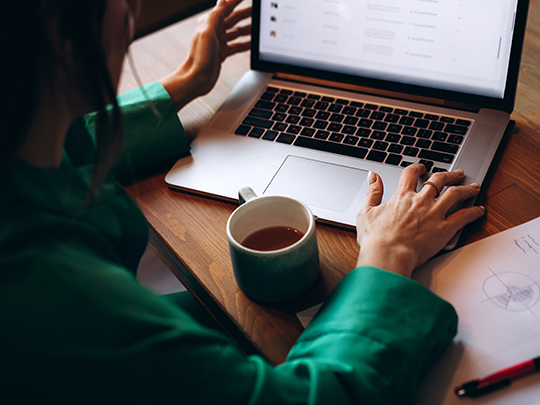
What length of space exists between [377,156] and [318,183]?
0.35 ft

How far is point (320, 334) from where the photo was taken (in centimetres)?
49

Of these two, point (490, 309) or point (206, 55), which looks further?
point (206, 55)

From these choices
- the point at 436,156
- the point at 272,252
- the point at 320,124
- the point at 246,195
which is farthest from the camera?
the point at 320,124

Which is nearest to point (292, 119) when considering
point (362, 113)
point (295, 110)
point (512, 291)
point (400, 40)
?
point (295, 110)

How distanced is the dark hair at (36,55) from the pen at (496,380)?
411mm

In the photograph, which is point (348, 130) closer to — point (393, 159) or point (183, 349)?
point (393, 159)

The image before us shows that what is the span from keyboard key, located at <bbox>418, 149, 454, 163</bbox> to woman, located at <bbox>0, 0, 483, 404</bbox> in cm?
14

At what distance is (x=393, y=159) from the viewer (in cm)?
72

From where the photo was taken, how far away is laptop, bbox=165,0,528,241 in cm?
70

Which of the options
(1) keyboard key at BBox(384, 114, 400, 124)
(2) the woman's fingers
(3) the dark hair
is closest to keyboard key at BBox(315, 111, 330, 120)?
(1) keyboard key at BBox(384, 114, 400, 124)

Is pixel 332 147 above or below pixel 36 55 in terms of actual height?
below

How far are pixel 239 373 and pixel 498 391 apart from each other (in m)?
0.26

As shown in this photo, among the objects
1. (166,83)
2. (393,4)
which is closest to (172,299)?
(166,83)

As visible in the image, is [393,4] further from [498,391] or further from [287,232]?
[498,391]
